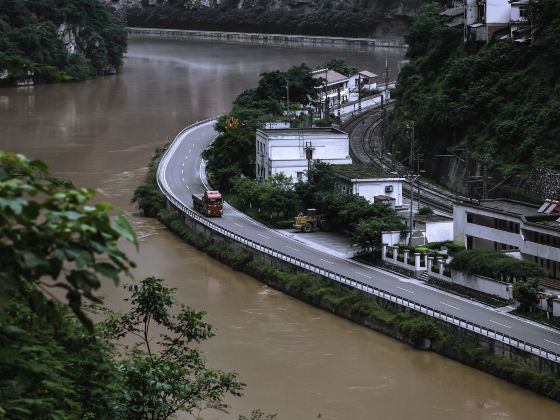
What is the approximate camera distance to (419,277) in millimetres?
19516

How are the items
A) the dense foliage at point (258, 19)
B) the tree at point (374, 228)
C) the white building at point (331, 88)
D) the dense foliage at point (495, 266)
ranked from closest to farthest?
the dense foliage at point (495, 266) < the tree at point (374, 228) < the white building at point (331, 88) < the dense foliage at point (258, 19)

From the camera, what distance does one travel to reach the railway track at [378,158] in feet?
85.3

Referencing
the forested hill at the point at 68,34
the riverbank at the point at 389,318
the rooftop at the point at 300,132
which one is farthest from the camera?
the forested hill at the point at 68,34

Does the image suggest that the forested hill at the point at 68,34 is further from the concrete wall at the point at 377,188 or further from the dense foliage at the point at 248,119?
the concrete wall at the point at 377,188

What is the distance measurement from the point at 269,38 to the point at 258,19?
9.67 ft

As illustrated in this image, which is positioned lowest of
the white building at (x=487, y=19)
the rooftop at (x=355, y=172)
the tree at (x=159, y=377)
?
the rooftop at (x=355, y=172)

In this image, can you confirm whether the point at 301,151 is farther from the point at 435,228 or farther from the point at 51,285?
the point at 51,285

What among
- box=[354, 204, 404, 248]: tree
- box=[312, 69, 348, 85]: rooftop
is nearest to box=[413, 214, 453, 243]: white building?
box=[354, 204, 404, 248]: tree

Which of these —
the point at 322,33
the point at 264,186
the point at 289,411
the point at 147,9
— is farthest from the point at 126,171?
the point at 147,9

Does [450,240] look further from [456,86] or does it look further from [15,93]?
[15,93]

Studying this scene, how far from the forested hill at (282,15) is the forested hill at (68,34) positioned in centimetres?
1785

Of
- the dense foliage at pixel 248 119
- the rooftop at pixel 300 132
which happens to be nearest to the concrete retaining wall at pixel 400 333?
the rooftop at pixel 300 132

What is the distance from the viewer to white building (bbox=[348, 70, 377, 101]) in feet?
154

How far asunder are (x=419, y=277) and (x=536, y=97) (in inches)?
372
